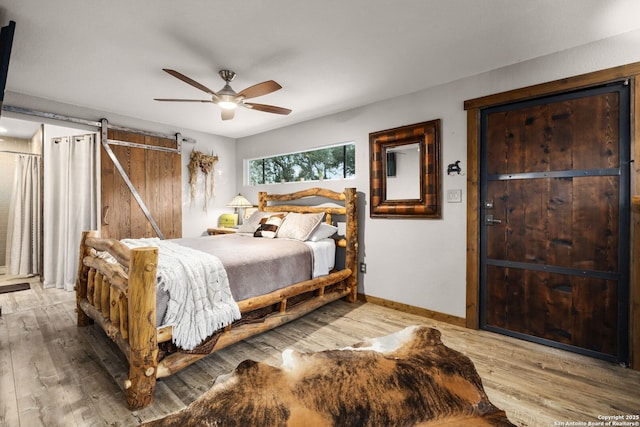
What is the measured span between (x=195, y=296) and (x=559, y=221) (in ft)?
9.44

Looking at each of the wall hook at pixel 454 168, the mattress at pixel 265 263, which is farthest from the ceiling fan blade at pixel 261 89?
the wall hook at pixel 454 168

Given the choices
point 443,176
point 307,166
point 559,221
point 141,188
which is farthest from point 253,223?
point 559,221

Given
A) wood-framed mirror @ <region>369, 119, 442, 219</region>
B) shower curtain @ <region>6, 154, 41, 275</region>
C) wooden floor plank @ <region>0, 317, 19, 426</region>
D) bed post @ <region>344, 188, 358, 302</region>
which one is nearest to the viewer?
wooden floor plank @ <region>0, 317, 19, 426</region>

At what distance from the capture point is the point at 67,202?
3980 mm

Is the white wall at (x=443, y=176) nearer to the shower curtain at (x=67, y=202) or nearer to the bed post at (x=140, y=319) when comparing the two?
the bed post at (x=140, y=319)

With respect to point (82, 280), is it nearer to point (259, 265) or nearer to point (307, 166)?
point (259, 265)

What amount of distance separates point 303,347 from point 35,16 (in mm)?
2977

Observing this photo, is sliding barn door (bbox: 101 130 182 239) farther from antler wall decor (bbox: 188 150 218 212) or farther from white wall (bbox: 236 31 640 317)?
white wall (bbox: 236 31 640 317)

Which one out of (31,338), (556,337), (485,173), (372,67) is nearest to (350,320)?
(556,337)

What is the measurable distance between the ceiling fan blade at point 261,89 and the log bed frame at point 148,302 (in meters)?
1.48

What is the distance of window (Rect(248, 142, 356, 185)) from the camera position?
3.83 metres

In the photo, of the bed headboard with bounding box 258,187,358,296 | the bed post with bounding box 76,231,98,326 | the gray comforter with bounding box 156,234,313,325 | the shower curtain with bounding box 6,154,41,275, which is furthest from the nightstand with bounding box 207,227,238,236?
A: the shower curtain with bounding box 6,154,41,275

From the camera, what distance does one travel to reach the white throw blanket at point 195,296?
1866 mm

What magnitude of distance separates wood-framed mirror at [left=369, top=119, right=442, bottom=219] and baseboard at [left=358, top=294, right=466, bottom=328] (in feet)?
3.23
